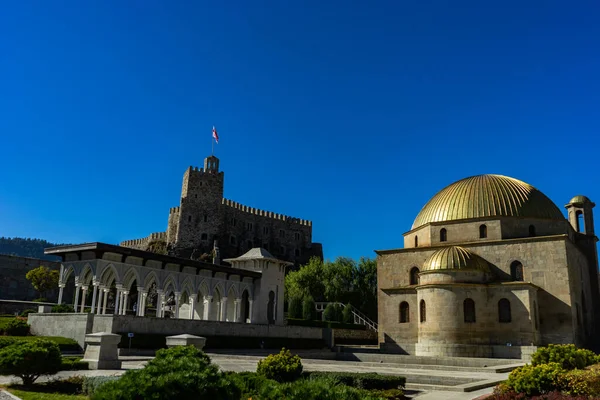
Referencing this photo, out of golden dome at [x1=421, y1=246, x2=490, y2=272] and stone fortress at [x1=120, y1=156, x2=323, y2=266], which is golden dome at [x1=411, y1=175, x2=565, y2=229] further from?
stone fortress at [x1=120, y1=156, x2=323, y2=266]

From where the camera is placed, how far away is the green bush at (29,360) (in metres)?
12.8

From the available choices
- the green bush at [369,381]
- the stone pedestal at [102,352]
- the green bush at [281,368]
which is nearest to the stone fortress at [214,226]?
the stone pedestal at [102,352]

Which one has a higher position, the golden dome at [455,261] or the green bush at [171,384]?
the golden dome at [455,261]

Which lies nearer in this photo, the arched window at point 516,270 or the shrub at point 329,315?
the arched window at point 516,270

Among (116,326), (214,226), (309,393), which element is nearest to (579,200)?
(116,326)

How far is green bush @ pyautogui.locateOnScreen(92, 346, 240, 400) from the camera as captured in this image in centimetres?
780

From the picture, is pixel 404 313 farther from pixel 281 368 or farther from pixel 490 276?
pixel 281 368

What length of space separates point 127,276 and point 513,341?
2397cm

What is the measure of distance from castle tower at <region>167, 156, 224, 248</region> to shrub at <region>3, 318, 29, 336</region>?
151 feet

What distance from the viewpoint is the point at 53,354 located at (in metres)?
13.6

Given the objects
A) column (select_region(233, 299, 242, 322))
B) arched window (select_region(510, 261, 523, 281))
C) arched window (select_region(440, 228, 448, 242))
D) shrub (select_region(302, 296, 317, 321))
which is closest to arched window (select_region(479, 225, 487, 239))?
arched window (select_region(440, 228, 448, 242))

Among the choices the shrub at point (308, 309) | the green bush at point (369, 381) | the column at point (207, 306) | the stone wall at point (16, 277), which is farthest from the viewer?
the shrub at point (308, 309)

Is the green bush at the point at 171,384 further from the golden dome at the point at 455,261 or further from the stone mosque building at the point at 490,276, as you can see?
the golden dome at the point at 455,261

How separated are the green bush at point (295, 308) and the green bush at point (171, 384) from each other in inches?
1652
